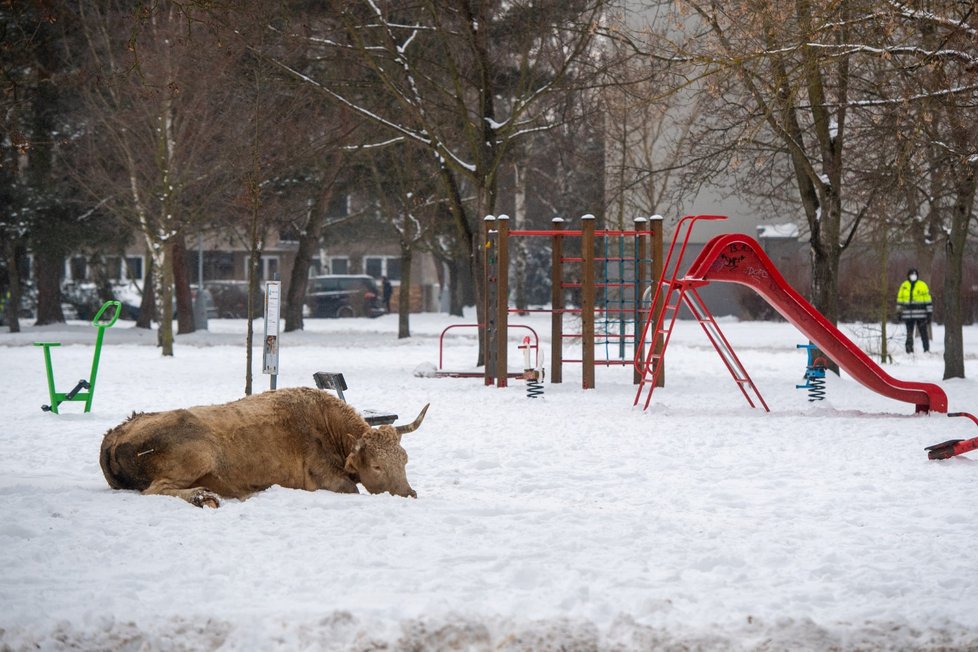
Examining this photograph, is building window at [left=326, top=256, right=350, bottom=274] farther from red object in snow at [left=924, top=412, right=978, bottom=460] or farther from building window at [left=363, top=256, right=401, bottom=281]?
red object in snow at [left=924, top=412, right=978, bottom=460]

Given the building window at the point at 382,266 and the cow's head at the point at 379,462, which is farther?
the building window at the point at 382,266

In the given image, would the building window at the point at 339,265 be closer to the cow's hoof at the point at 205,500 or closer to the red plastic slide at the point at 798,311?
the red plastic slide at the point at 798,311

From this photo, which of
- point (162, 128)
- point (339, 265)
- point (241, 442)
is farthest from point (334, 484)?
point (339, 265)

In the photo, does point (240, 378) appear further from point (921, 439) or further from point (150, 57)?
point (921, 439)

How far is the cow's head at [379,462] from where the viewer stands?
760cm

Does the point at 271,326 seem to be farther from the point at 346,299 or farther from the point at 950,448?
the point at 346,299

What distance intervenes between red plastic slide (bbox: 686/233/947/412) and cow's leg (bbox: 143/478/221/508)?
7.62m

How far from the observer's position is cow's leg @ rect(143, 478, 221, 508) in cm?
690

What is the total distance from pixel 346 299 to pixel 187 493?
37.5 m

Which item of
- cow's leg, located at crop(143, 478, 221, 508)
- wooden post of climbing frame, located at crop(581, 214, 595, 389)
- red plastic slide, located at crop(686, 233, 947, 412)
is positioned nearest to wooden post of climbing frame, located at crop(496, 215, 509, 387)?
wooden post of climbing frame, located at crop(581, 214, 595, 389)

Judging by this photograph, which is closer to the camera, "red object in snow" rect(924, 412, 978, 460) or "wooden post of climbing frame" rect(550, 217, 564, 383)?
"red object in snow" rect(924, 412, 978, 460)

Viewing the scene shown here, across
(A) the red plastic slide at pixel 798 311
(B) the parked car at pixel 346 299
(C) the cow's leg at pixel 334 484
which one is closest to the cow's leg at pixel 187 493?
(C) the cow's leg at pixel 334 484

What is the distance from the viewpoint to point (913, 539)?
667 centimetres

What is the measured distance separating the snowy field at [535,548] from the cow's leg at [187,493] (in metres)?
0.12
